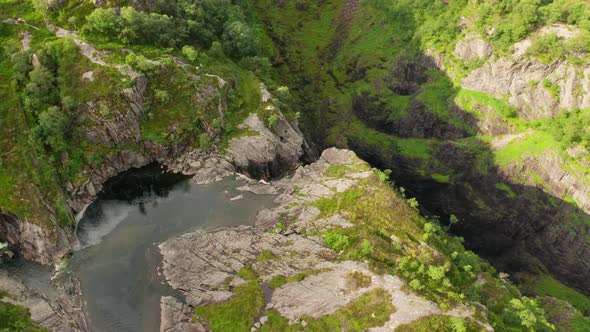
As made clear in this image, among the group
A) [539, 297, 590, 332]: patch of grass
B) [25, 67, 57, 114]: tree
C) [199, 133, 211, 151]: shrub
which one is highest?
[25, 67, 57, 114]: tree

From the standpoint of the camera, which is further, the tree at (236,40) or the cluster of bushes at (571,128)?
the tree at (236,40)

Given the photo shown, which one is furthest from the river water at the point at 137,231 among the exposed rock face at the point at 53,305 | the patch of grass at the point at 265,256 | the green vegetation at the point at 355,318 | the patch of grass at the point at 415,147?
the patch of grass at the point at 415,147

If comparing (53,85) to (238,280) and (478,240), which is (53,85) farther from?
(478,240)

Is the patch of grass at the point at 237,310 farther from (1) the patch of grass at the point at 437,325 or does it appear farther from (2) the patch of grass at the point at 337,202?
(1) the patch of grass at the point at 437,325

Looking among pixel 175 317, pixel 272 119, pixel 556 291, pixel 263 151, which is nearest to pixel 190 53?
pixel 272 119

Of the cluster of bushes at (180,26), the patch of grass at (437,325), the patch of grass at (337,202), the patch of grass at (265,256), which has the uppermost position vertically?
the cluster of bushes at (180,26)

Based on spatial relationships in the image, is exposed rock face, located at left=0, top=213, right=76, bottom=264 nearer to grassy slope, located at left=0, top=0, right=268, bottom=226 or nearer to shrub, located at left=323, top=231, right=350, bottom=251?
grassy slope, located at left=0, top=0, right=268, bottom=226

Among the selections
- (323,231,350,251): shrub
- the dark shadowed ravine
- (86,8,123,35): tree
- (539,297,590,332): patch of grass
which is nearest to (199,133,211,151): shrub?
the dark shadowed ravine

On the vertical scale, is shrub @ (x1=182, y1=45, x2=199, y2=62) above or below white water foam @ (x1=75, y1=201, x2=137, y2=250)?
above
